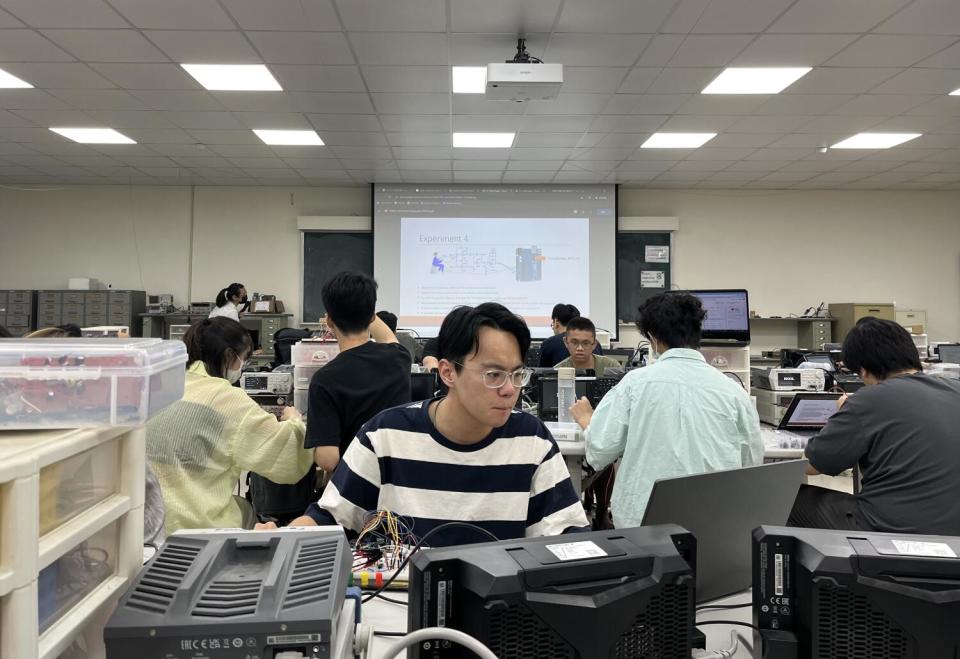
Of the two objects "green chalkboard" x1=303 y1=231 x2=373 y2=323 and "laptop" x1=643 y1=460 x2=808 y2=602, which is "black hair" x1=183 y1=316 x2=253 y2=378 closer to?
"laptop" x1=643 y1=460 x2=808 y2=602

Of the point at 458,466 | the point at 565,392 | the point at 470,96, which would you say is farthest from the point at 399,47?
the point at 458,466

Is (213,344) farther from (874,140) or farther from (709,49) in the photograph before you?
(874,140)

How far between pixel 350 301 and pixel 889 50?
3.70 meters

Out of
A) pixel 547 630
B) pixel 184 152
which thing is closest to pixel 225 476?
pixel 547 630

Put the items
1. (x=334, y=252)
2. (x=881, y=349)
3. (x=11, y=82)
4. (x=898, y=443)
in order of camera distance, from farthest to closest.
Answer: (x=334, y=252) → (x=11, y=82) → (x=881, y=349) → (x=898, y=443)

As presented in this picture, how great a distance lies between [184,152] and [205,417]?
16.8 ft

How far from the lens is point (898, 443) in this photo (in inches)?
74.7

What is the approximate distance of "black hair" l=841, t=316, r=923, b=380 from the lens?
2.10 m

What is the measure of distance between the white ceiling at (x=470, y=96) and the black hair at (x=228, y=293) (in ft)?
4.08

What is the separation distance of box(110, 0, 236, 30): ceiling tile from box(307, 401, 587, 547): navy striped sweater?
2946mm

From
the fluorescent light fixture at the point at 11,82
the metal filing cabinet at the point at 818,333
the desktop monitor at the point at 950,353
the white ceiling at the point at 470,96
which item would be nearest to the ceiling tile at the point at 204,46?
the white ceiling at the point at 470,96

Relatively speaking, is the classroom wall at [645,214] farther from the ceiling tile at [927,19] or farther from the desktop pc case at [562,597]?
the desktop pc case at [562,597]

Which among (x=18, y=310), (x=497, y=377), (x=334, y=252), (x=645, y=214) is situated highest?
(x=645, y=214)

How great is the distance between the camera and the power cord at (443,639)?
70 cm
